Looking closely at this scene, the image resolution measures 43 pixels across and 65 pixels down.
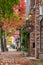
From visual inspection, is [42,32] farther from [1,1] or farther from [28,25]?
[1,1]

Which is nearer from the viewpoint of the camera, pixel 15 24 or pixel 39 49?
pixel 39 49

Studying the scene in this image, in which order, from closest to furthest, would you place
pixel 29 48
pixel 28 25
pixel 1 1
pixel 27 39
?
1. pixel 1 1
2. pixel 28 25
3. pixel 29 48
4. pixel 27 39

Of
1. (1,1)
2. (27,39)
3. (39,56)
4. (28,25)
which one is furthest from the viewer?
(27,39)

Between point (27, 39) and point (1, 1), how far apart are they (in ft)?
71.2

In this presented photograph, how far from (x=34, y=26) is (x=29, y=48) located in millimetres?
3815

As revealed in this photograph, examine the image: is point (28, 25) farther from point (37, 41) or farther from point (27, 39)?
point (27, 39)

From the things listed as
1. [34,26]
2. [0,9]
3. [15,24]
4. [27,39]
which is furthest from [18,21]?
[0,9]

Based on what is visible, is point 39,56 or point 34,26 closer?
point 39,56

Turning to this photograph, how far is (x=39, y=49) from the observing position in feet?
99.8

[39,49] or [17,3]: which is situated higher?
[17,3]

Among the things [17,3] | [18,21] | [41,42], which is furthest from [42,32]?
[18,21]

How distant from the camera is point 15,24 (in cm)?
5041

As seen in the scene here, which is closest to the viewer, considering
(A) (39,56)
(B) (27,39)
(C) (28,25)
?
(A) (39,56)

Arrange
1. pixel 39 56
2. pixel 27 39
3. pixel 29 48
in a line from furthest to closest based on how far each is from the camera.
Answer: pixel 27 39 → pixel 29 48 → pixel 39 56
